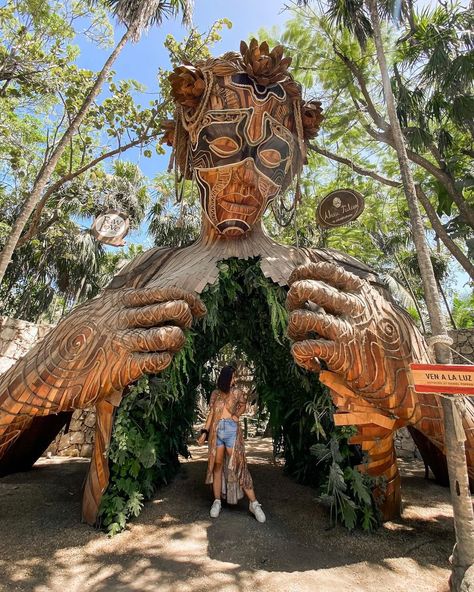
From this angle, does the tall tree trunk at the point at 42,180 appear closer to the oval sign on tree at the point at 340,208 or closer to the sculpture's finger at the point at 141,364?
the sculpture's finger at the point at 141,364

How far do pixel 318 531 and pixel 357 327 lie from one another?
1.74m

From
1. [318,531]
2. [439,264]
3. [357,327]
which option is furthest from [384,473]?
[439,264]

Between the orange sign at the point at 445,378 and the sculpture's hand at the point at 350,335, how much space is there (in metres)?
0.50

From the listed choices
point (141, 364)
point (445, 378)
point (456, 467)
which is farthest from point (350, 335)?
point (141, 364)

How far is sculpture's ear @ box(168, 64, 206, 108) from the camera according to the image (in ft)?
11.3

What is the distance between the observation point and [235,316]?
392 centimetres

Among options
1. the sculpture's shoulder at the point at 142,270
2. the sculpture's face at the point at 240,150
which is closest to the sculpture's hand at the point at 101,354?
the sculpture's shoulder at the point at 142,270

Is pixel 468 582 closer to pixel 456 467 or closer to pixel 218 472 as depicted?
pixel 456 467

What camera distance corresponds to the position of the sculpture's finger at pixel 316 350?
2.30 metres

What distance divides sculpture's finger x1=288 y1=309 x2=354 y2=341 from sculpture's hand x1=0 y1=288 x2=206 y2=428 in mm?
792

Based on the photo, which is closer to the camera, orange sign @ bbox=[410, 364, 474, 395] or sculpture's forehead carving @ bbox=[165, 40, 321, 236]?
orange sign @ bbox=[410, 364, 474, 395]

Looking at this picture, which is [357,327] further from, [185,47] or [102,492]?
[185,47]

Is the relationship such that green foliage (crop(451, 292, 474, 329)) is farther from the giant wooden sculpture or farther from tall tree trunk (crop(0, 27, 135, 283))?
tall tree trunk (crop(0, 27, 135, 283))

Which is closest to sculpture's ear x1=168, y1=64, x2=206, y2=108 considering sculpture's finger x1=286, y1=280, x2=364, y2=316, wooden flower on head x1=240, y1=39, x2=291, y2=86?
wooden flower on head x1=240, y1=39, x2=291, y2=86
